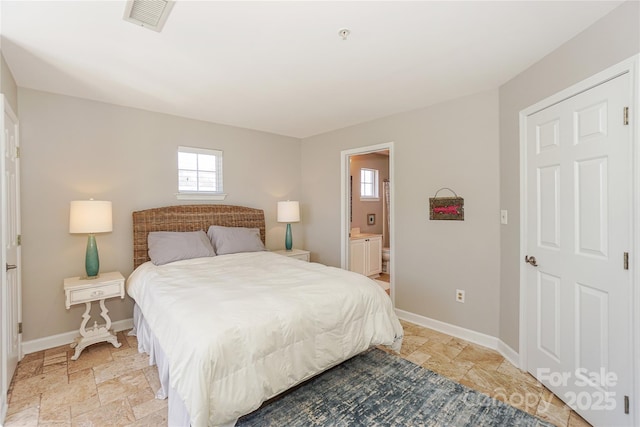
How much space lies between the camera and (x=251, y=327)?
160 centimetres

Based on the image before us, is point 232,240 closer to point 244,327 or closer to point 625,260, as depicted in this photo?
point 244,327

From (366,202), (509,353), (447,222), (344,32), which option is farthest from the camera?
(366,202)

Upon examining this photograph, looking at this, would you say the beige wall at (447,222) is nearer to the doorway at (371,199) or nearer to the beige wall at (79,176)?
the doorway at (371,199)

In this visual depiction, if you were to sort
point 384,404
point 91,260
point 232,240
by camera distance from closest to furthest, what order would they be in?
1. point 384,404
2. point 91,260
3. point 232,240

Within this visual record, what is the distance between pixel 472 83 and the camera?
2.61 metres

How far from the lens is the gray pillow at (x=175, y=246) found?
9.89ft

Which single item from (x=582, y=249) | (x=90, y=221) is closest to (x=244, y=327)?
(x=90, y=221)

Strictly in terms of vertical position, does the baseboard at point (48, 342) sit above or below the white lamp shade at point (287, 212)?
below

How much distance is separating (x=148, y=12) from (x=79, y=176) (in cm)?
210

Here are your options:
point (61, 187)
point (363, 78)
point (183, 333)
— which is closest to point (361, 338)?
point (183, 333)

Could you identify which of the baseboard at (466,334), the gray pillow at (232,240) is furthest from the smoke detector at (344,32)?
the baseboard at (466,334)

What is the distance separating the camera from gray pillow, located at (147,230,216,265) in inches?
119

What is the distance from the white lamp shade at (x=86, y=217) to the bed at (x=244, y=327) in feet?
1.95

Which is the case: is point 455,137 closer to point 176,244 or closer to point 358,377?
point 358,377
